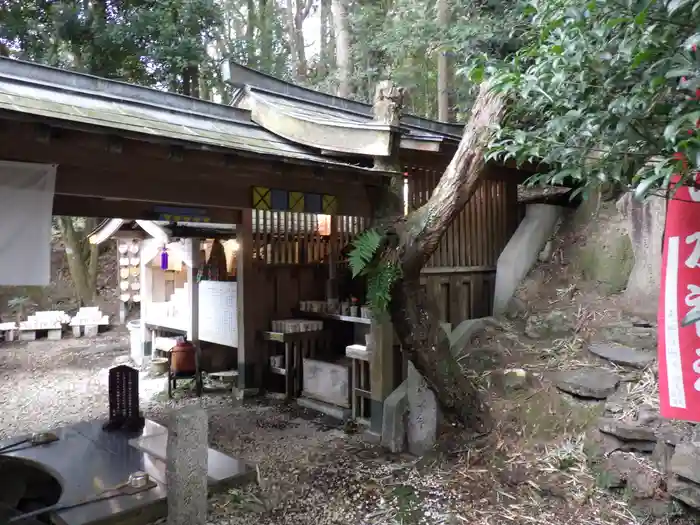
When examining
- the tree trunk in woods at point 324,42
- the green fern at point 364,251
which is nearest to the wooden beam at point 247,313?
the green fern at point 364,251

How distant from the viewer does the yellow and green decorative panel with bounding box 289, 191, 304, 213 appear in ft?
18.8

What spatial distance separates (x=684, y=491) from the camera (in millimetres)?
3998

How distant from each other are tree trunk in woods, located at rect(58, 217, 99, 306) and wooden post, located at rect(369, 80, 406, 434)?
1328 cm

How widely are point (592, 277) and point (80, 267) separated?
15518 millimetres

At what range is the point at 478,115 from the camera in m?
5.04

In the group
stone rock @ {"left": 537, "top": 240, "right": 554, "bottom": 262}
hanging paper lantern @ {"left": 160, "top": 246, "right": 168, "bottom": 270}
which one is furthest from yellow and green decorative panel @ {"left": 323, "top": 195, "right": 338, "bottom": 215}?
hanging paper lantern @ {"left": 160, "top": 246, "right": 168, "bottom": 270}

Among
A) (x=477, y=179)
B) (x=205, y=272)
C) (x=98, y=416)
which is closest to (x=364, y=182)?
(x=477, y=179)

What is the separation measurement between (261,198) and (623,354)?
Answer: 424 centimetres

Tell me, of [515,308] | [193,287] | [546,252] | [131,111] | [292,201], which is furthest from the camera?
[193,287]

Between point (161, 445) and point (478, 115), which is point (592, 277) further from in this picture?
point (161, 445)

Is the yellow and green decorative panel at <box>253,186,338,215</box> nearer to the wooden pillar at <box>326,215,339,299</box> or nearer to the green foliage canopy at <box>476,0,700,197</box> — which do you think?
the wooden pillar at <box>326,215,339,299</box>

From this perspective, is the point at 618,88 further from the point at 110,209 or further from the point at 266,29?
the point at 266,29

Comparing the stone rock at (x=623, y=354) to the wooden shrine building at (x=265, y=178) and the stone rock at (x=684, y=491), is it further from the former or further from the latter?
the wooden shrine building at (x=265, y=178)

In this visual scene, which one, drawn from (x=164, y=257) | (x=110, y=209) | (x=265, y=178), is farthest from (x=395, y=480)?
(x=164, y=257)
